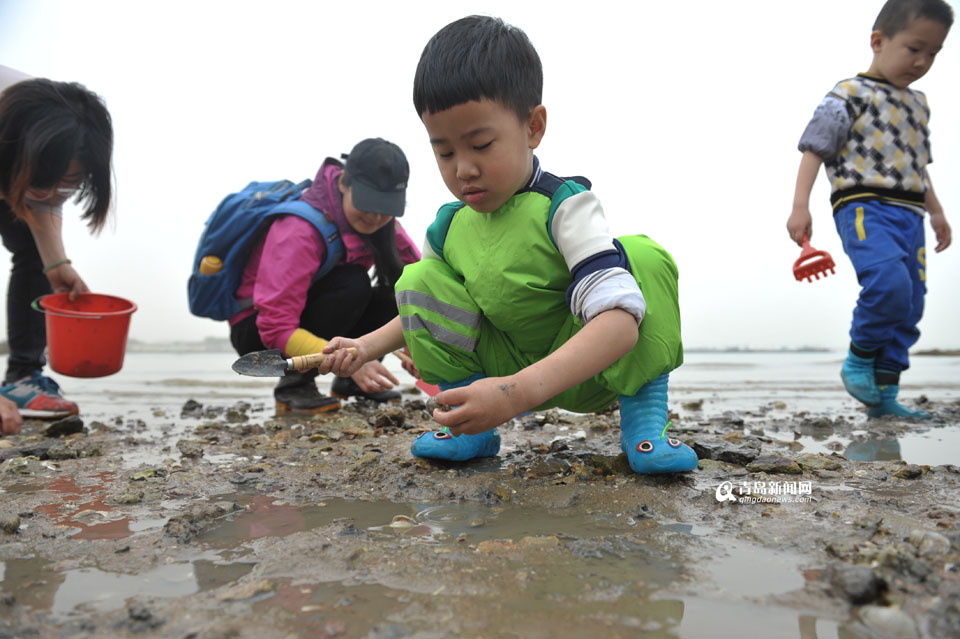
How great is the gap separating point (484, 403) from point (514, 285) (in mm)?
513

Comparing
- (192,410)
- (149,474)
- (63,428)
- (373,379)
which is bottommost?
(192,410)

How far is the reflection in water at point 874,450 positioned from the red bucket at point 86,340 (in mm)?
3513

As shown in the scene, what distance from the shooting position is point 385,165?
3.73 meters

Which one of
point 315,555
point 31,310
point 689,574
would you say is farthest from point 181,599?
point 31,310

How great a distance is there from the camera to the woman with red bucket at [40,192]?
3523mm

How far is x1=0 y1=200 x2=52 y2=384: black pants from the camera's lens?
12.9 feet

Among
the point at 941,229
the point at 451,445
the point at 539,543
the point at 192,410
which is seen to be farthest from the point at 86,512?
the point at 941,229

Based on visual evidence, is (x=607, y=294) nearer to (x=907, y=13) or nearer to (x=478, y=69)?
(x=478, y=69)

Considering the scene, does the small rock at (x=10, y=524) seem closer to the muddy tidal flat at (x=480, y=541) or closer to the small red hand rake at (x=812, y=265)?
the muddy tidal flat at (x=480, y=541)

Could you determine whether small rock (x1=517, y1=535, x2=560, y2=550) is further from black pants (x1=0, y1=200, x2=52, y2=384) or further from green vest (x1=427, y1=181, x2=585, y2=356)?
black pants (x1=0, y1=200, x2=52, y2=384)

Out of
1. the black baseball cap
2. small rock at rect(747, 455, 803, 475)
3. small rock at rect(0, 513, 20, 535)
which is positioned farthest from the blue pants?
small rock at rect(0, 513, 20, 535)

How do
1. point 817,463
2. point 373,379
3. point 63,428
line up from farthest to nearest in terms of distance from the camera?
point 63,428 → point 373,379 → point 817,463

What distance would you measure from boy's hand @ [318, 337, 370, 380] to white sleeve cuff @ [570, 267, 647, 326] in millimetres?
827

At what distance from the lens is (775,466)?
6.51ft
